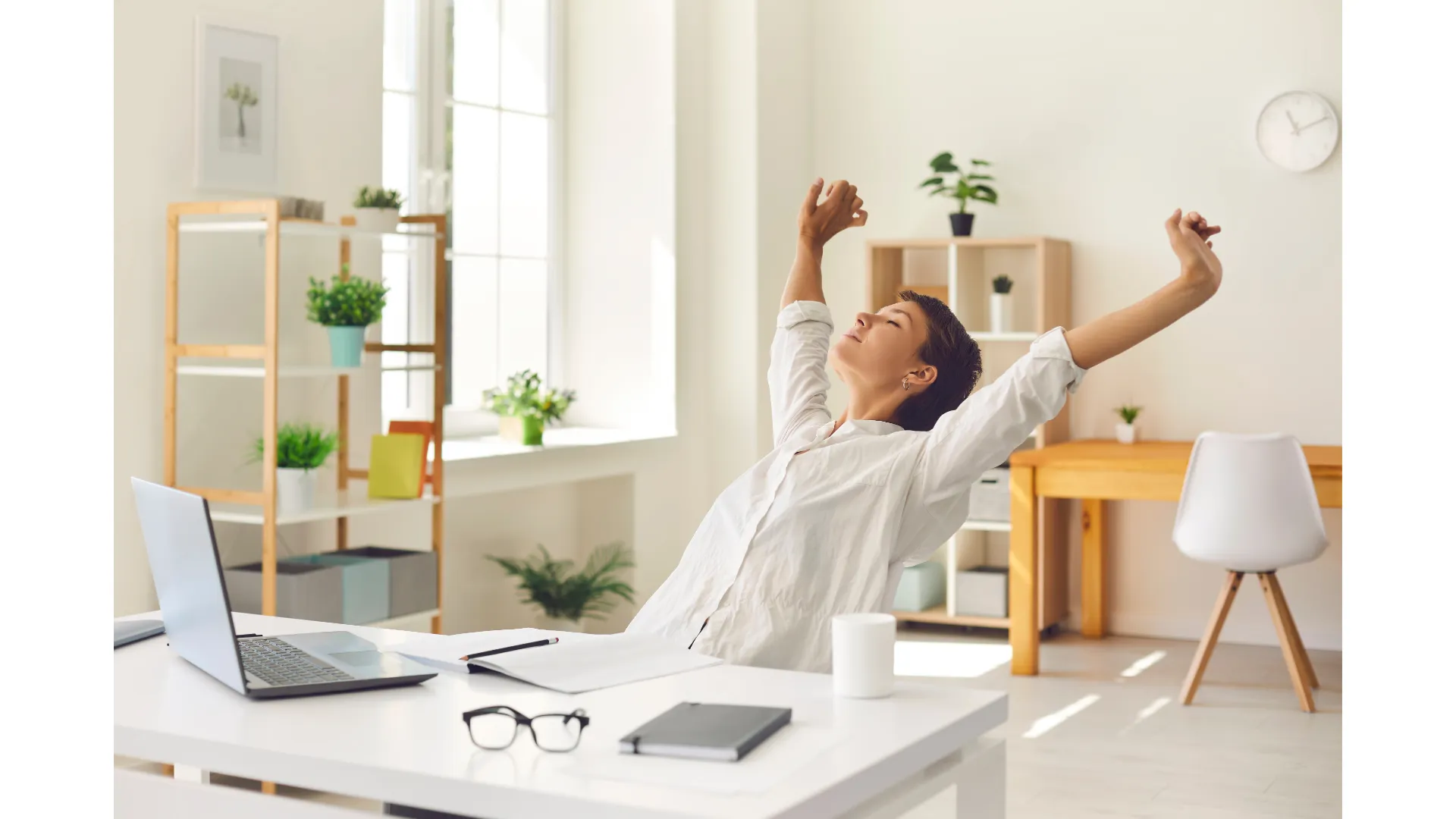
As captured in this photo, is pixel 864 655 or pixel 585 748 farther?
pixel 864 655

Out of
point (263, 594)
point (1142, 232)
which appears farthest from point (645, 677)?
point (1142, 232)

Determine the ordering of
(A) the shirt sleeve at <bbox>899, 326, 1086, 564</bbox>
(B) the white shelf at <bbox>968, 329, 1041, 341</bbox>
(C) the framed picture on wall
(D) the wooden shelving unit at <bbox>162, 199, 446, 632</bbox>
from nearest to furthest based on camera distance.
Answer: (A) the shirt sleeve at <bbox>899, 326, 1086, 564</bbox> < (D) the wooden shelving unit at <bbox>162, 199, 446, 632</bbox> < (C) the framed picture on wall < (B) the white shelf at <bbox>968, 329, 1041, 341</bbox>

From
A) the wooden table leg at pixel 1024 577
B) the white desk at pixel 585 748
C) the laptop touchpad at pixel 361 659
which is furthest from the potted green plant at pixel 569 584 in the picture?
the white desk at pixel 585 748

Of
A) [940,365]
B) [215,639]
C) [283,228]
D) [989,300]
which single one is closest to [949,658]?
[989,300]

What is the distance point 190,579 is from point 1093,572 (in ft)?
13.8

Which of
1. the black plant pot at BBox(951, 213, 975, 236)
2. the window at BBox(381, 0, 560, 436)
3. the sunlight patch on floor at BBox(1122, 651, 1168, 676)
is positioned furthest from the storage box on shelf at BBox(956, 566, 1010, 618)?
the window at BBox(381, 0, 560, 436)

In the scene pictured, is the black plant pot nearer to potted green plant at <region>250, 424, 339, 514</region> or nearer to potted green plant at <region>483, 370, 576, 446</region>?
potted green plant at <region>483, 370, 576, 446</region>

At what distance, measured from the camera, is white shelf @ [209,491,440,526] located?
10.9ft

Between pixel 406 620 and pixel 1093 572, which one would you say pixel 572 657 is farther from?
pixel 1093 572

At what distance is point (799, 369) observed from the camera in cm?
237

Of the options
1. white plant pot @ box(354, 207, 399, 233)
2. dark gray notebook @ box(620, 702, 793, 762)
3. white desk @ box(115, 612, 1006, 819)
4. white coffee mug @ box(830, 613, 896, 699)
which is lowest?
white desk @ box(115, 612, 1006, 819)

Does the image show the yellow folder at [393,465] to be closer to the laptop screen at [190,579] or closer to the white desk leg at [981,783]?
the laptop screen at [190,579]

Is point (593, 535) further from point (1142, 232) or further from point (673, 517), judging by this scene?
point (1142, 232)

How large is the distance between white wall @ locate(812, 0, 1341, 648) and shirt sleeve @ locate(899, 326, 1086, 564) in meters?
3.39
